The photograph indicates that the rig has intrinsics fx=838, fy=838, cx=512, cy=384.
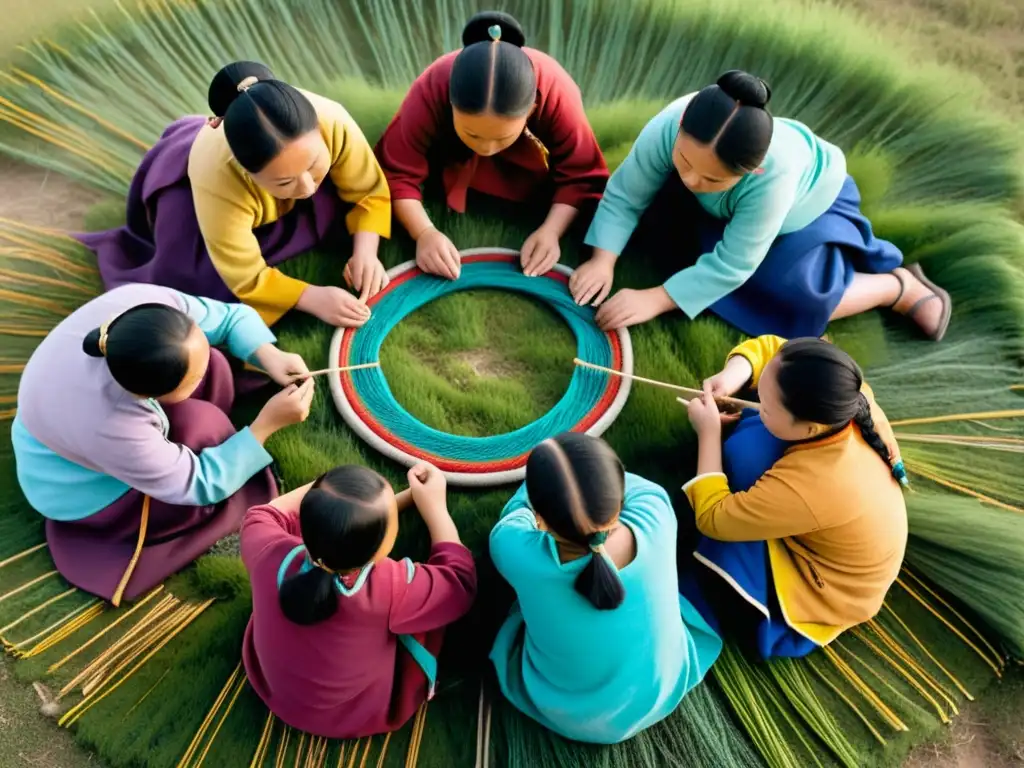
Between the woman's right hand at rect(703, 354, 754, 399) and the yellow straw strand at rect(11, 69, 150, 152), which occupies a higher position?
the woman's right hand at rect(703, 354, 754, 399)

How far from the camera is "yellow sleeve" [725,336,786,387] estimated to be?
5.76ft

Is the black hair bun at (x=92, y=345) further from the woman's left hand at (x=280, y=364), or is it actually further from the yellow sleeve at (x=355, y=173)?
the yellow sleeve at (x=355, y=173)

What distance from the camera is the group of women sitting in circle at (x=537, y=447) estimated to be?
1.32 meters

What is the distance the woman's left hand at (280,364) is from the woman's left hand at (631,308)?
70 centimetres

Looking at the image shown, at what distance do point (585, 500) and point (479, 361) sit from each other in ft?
2.76

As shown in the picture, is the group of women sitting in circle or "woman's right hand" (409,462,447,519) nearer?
the group of women sitting in circle

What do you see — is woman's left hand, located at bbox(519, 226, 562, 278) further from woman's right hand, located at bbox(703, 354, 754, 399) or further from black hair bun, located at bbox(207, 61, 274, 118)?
black hair bun, located at bbox(207, 61, 274, 118)

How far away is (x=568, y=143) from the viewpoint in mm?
2025

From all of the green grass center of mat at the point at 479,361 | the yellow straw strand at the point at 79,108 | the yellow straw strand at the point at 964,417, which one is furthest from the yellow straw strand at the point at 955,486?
the yellow straw strand at the point at 79,108

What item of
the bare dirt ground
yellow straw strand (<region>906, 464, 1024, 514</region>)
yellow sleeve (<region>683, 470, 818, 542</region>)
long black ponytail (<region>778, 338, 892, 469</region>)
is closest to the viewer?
long black ponytail (<region>778, 338, 892, 469</region>)

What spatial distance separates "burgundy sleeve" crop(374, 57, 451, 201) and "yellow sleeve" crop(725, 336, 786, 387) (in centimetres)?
88

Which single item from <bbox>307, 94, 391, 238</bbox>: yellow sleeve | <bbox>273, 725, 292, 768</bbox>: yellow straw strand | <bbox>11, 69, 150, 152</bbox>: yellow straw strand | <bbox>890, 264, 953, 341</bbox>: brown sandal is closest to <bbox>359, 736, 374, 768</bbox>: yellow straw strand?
<bbox>273, 725, 292, 768</bbox>: yellow straw strand

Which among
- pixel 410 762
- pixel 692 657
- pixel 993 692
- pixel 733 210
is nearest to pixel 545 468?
pixel 692 657

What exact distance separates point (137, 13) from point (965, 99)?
95.4 inches
